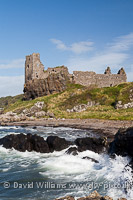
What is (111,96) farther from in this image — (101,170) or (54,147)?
(101,170)

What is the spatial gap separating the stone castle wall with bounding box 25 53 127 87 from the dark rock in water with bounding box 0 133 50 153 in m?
53.3

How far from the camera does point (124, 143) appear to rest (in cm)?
1616

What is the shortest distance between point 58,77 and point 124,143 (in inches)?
2396

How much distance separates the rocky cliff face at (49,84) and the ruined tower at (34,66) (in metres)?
2.18

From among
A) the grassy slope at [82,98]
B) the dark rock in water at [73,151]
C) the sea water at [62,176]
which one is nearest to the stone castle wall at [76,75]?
the grassy slope at [82,98]

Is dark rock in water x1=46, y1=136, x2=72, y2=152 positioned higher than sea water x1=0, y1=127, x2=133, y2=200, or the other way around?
dark rock in water x1=46, y1=136, x2=72, y2=152

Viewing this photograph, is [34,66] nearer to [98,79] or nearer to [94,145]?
[98,79]

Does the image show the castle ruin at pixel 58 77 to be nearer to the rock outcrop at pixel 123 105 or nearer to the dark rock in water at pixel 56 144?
the rock outcrop at pixel 123 105

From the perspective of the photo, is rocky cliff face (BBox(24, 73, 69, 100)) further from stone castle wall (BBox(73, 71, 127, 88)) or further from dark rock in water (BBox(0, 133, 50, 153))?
dark rock in water (BBox(0, 133, 50, 153))

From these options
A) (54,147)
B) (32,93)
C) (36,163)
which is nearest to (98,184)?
(36,163)

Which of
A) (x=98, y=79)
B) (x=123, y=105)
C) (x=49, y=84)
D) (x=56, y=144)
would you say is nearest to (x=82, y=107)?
(x=123, y=105)

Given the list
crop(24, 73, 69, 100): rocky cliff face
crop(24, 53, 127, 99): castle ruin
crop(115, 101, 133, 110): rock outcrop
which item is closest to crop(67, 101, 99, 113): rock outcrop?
crop(115, 101, 133, 110): rock outcrop

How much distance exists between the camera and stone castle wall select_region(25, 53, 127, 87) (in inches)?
3019

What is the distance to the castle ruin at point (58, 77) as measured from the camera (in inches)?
2987
